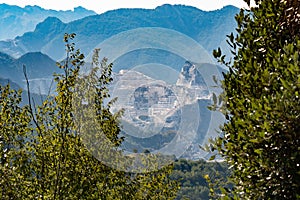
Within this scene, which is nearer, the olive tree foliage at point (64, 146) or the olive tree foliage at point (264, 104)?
the olive tree foliage at point (264, 104)

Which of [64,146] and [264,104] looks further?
[64,146]

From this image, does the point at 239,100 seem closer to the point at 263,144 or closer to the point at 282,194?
the point at 263,144

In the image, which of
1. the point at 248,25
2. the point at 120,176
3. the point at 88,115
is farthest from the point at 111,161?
the point at 248,25

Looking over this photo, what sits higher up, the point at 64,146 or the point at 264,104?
the point at 264,104

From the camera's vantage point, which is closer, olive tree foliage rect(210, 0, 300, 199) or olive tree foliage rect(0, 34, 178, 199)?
olive tree foliage rect(210, 0, 300, 199)
